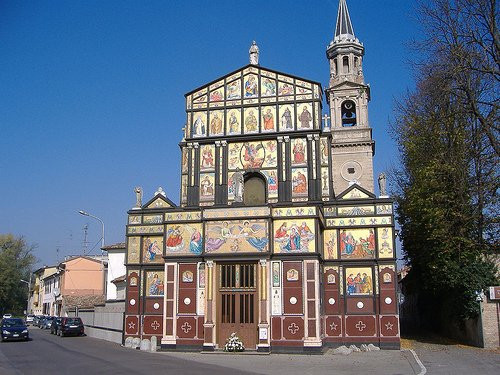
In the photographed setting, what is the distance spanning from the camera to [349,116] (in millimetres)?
51875

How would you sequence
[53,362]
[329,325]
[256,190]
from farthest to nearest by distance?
[256,190] < [329,325] < [53,362]

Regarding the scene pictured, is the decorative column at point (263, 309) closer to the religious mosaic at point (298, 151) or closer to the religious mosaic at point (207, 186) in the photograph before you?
the religious mosaic at point (207, 186)

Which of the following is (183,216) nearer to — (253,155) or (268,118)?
(253,155)

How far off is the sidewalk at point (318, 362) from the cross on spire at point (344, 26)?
3327 cm

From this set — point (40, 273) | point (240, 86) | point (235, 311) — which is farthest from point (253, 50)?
point (40, 273)

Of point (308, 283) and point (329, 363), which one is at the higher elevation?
point (308, 283)

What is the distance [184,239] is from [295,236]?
6.58 m

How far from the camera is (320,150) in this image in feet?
108

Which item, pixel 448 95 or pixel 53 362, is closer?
pixel 53 362

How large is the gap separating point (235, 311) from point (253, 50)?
16.9 meters

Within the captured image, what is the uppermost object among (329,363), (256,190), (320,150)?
(320,150)

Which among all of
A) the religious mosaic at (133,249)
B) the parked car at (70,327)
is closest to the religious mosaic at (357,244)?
the religious mosaic at (133,249)

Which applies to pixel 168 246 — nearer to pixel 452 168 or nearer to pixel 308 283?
pixel 308 283

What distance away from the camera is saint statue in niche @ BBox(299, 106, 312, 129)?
1312 inches
